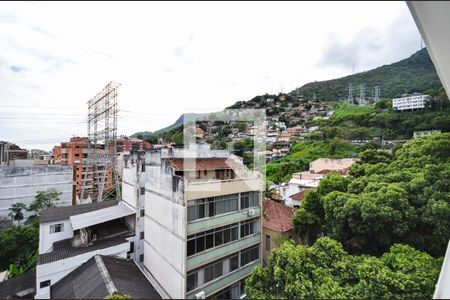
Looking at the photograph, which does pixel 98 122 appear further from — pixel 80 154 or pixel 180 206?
pixel 180 206

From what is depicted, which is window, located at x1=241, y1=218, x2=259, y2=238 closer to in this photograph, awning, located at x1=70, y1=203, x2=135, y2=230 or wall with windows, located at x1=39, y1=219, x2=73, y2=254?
awning, located at x1=70, y1=203, x2=135, y2=230

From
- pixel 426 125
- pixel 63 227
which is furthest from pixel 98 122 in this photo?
pixel 426 125

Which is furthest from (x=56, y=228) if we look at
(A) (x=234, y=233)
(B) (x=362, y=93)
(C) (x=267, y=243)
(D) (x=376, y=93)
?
(B) (x=362, y=93)

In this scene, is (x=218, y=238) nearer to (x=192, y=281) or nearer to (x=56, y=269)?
(x=192, y=281)

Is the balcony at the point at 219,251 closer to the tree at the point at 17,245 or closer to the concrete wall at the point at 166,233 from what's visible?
the concrete wall at the point at 166,233

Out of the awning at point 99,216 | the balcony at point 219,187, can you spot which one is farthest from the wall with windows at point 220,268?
the awning at point 99,216

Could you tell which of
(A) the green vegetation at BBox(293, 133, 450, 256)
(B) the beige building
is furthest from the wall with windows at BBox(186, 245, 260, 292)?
(A) the green vegetation at BBox(293, 133, 450, 256)
